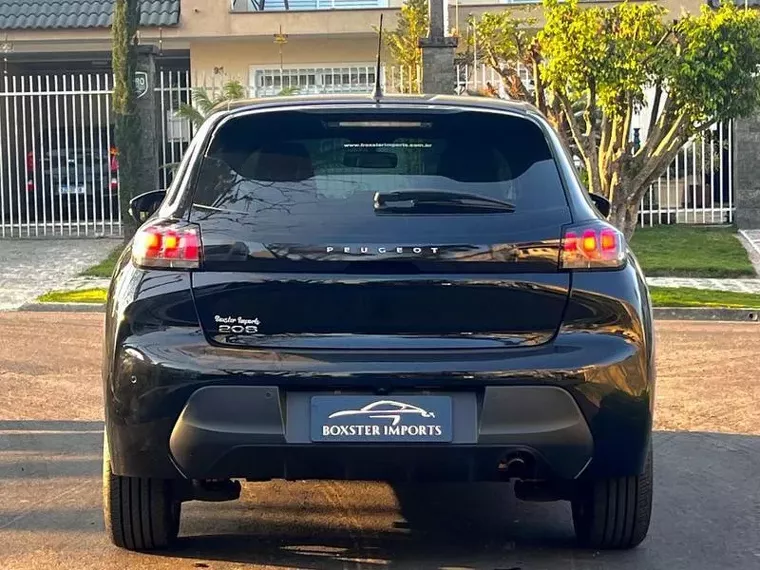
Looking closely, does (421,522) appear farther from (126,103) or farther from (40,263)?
(126,103)

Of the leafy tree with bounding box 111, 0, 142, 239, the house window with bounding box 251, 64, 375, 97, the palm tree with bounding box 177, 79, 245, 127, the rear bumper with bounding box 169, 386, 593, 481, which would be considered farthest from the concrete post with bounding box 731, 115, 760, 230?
the rear bumper with bounding box 169, 386, 593, 481

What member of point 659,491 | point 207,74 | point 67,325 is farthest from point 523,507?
point 207,74

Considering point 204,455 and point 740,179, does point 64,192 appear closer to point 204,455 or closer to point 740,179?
point 740,179

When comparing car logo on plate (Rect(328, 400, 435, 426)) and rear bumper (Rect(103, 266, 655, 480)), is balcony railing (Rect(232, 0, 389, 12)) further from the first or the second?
car logo on plate (Rect(328, 400, 435, 426))

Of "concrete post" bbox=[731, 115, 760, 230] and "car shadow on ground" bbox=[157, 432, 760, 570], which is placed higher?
"concrete post" bbox=[731, 115, 760, 230]

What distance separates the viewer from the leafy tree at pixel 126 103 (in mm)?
15891

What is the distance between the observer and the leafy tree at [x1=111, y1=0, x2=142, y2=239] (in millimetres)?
15891

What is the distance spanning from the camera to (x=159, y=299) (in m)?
3.92

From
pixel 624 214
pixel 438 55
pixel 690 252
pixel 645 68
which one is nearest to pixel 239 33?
pixel 438 55

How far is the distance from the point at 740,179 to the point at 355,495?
1445cm

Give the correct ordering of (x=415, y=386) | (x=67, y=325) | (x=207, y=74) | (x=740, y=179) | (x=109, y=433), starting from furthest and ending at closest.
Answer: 1. (x=207, y=74)
2. (x=740, y=179)
3. (x=67, y=325)
4. (x=109, y=433)
5. (x=415, y=386)

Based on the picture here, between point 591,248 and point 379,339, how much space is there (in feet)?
2.47

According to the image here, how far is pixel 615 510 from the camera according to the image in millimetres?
4312

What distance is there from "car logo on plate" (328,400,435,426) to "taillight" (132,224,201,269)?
0.68 m
